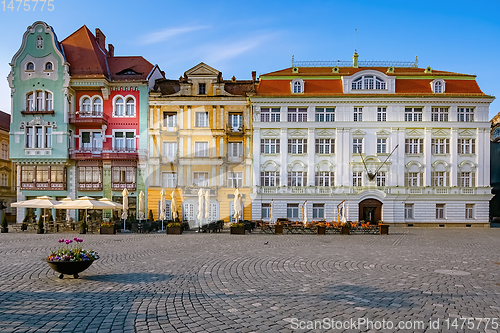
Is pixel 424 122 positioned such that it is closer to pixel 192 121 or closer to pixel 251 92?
pixel 251 92

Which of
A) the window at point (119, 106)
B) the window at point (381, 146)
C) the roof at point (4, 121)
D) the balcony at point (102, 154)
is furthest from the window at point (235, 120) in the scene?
the roof at point (4, 121)

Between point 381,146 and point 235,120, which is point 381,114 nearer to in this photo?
point 381,146

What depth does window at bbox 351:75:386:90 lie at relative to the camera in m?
38.4

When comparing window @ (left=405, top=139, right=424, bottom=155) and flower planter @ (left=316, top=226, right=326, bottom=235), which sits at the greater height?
window @ (left=405, top=139, right=424, bottom=155)

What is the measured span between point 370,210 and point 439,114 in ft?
38.6

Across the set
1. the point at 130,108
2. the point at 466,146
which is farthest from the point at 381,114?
the point at 130,108

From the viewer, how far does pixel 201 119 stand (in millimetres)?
39312

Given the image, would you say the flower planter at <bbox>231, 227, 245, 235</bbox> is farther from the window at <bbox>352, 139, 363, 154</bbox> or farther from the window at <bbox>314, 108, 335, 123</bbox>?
the window at <bbox>352, 139, 363, 154</bbox>

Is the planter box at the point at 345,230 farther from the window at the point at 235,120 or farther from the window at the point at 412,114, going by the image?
the window at the point at 412,114

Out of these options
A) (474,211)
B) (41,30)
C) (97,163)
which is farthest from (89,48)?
(474,211)

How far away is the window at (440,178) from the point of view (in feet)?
125

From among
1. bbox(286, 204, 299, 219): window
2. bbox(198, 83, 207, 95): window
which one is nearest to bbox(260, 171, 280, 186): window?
bbox(286, 204, 299, 219): window

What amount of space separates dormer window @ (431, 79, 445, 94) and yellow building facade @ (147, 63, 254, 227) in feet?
59.0

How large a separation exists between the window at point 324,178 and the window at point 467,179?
1265 centimetres
